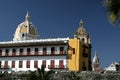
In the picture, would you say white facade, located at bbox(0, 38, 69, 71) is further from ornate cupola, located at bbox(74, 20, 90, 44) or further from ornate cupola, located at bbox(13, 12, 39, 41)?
ornate cupola, located at bbox(74, 20, 90, 44)

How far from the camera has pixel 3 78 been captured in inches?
2356

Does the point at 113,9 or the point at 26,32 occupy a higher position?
the point at 26,32

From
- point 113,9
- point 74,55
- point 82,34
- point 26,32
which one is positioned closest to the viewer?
point 113,9

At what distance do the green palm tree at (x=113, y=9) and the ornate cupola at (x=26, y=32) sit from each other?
234 feet

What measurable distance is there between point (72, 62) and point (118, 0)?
50090 mm


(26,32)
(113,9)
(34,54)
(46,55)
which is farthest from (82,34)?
(113,9)

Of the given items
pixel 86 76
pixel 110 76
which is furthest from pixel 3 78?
pixel 110 76

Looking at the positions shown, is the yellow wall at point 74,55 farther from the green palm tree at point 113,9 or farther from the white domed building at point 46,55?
the green palm tree at point 113,9

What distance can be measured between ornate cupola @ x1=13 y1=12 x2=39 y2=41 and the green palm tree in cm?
7123

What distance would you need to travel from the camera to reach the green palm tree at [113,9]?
1554 centimetres

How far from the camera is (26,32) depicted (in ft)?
289

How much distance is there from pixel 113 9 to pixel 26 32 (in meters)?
73.1

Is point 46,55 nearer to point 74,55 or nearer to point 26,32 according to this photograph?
point 74,55

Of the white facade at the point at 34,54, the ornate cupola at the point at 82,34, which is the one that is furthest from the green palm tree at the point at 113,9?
the ornate cupola at the point at 82,34
